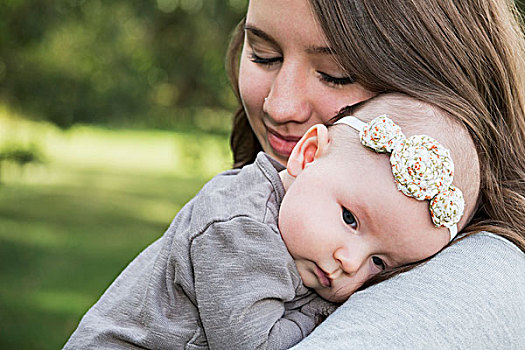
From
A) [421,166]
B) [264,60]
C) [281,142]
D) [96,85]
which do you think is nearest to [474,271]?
[421,166]

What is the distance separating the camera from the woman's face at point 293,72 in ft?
7.55

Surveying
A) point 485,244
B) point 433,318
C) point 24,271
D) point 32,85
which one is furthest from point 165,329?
point 24,271

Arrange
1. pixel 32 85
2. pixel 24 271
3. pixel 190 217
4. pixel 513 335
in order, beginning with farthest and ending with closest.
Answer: pixel 24 271, pixel 32 85, pixel 190 217, pixel 513 335

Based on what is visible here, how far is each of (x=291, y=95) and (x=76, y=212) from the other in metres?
10.4

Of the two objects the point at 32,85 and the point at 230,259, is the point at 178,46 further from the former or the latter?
the point at 230,259

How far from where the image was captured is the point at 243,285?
6.43ft

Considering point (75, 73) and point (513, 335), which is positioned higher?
point (75, 73)

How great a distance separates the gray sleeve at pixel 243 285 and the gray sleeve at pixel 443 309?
222mm

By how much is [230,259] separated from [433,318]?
53cm

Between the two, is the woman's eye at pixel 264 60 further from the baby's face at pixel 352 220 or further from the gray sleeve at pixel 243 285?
the gray sleeve at pixel 243 285

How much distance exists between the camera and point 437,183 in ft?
6.45

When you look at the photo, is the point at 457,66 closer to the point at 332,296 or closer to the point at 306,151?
the point at 306,151

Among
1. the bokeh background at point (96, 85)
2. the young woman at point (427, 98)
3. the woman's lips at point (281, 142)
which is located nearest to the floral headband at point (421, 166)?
the young woman at point (427, 98)

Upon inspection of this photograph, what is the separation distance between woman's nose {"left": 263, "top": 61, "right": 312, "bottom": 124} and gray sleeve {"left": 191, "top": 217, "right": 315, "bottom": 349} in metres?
0.50
